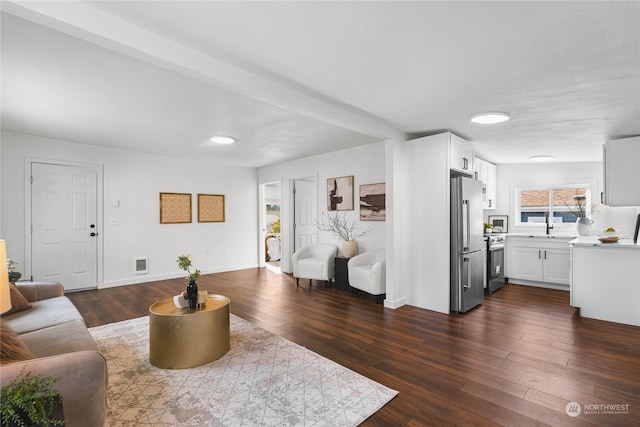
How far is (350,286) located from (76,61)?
4.31 m

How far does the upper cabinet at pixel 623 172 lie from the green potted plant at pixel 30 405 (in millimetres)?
5662

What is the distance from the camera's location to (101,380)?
60.2 inches

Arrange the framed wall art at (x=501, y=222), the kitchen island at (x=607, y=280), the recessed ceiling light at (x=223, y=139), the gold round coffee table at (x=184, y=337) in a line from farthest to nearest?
the framed wall art at (x=501, y=222)
the recessed ceiling light at (x=223, y=139)
the kitchen island at (x=607, y=280)
the gold round coffee table at (x=184, y=337)

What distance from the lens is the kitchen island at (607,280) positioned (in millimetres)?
3629

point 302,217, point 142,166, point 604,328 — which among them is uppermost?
point 142,166

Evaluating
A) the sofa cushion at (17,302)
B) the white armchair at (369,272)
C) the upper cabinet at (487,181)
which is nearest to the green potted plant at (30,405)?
the sofa cushion at (17,302)

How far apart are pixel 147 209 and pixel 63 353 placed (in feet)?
14.7

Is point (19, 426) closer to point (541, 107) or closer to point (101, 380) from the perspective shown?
point (101, 380)

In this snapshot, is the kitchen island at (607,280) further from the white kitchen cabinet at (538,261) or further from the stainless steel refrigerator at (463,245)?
the white kitchen cabinet at (538,261)

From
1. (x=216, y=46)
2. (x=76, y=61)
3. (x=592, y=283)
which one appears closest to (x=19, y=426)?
(x=216, y=46)

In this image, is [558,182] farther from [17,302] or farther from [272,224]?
[17,302]

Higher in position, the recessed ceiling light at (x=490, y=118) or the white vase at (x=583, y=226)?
the recessed ceiling light at (x=490, y=118)

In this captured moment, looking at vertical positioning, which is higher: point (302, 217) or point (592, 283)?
point (302, 217)

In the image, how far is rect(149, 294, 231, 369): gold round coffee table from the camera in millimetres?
Answer: 2584
